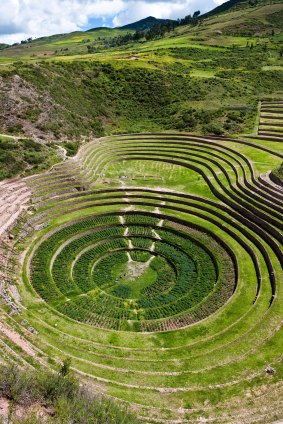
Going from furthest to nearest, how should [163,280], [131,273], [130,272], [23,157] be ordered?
[23,157] → [130,272] → [131,273] → [163,280]

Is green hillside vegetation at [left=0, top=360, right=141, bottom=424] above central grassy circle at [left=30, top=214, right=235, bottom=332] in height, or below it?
above

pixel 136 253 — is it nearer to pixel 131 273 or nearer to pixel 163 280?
pixel 131 273

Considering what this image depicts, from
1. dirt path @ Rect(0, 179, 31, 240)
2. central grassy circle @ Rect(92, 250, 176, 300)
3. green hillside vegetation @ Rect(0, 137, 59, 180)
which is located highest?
green hillside vegetation @ Rect(0, 137, 59, 180)

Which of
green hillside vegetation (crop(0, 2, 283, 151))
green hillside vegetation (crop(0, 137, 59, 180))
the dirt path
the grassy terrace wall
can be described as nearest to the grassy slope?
green hillside vegetation (crop(0, 2, 283, 151))

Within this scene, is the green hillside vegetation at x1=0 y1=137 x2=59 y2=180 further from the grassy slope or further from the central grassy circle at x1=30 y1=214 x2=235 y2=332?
the central grassy circle at x1=30 y1=214 x2=235 y2=332

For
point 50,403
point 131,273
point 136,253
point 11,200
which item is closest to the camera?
point 50,403

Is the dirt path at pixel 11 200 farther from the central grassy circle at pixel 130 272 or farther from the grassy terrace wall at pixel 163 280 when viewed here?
the central grassy circle at pixel 130 272

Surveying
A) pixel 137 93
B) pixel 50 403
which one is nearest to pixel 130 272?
pixel 50 403

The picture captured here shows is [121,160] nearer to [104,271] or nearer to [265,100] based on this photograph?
[104,271]

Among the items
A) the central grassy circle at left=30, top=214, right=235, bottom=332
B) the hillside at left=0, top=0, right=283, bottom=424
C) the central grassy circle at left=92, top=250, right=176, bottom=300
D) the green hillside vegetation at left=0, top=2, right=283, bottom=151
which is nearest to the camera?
the hillside at left=0, top=0, right=283, bottom=424
